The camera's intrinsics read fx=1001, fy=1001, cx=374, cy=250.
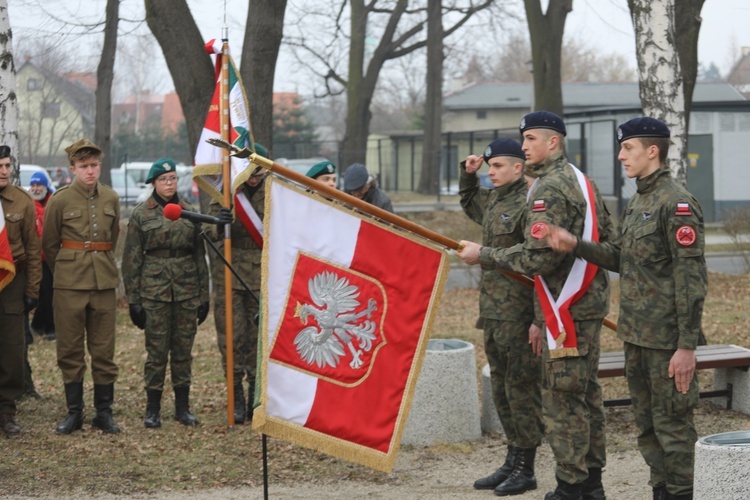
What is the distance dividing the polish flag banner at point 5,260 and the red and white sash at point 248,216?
5.47ft

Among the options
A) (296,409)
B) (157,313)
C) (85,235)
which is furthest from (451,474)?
(85,235)

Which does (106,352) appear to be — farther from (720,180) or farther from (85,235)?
(720,180)

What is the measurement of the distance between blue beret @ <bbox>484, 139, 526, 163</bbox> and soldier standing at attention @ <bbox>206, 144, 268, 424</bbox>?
2.16 metres

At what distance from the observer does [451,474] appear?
21.9 ft

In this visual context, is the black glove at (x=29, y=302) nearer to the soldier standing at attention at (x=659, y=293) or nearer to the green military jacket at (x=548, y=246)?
the green military jacket at (x=548, y=246)

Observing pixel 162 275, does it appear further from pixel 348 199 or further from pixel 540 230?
pixel 540 230

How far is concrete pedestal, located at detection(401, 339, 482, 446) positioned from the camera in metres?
7.34

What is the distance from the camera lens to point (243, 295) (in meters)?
7.95

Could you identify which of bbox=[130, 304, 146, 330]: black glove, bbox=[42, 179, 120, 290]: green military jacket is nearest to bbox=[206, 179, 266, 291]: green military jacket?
bbox=[130, 304, 146, 330]: black glove

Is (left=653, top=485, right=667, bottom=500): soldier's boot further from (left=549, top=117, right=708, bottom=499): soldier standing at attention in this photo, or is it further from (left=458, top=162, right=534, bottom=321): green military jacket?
(left=458, top=162, right=534, bottom=321): green military jacket

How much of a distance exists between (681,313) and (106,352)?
4.49 metres

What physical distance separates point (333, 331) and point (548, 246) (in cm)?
122

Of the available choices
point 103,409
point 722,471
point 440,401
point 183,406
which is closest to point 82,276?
point 103,409

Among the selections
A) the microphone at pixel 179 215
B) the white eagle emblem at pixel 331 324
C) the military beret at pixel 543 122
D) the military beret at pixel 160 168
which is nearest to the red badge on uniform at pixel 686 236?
the military beret at pixel 543 122
